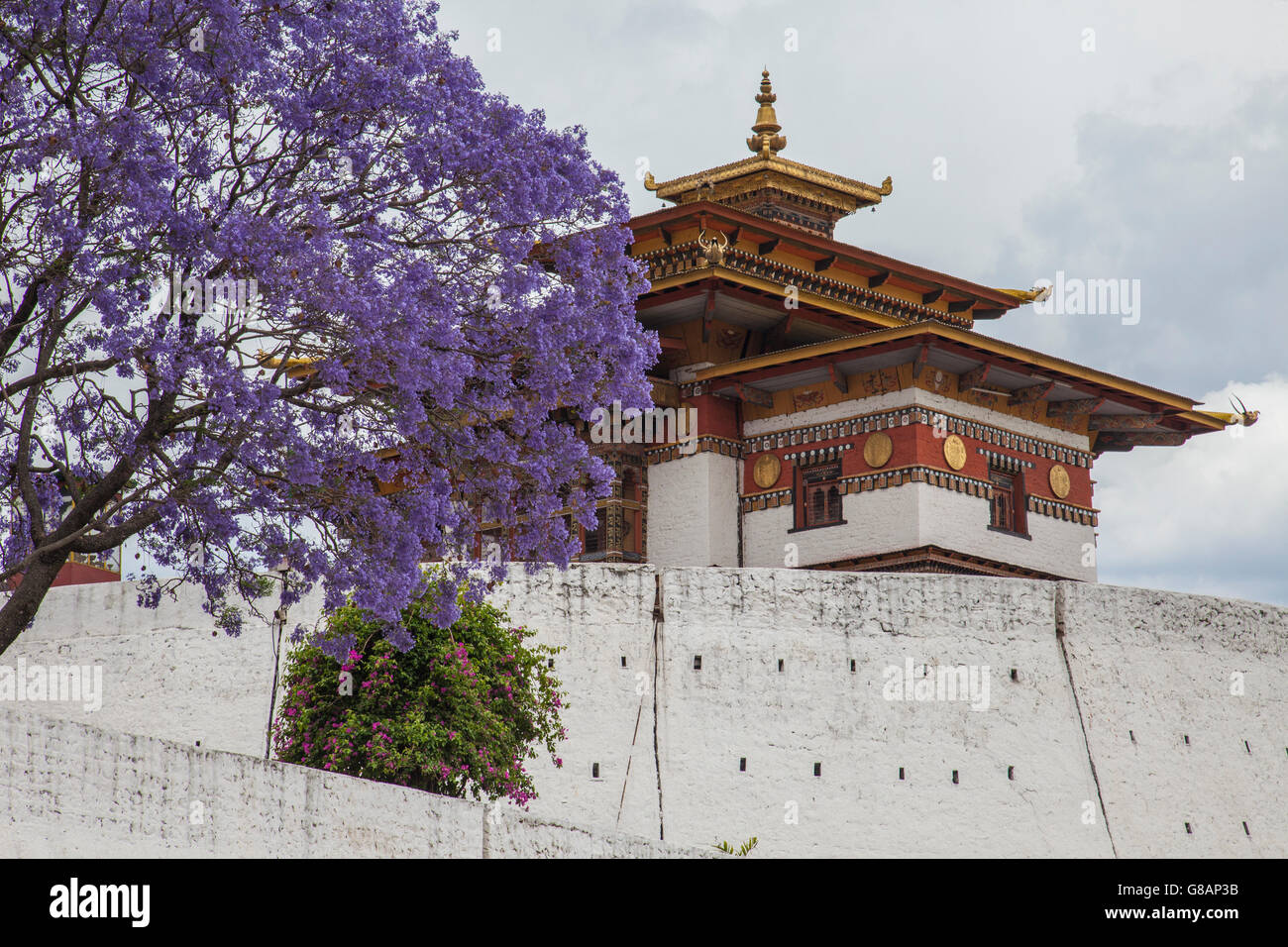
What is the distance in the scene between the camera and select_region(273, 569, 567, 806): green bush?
667 inches

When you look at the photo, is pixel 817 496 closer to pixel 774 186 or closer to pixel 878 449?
pixel 878 449

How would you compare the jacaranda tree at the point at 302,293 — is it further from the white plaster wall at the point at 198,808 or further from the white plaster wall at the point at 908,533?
the white plaster wall at the point at 908,533

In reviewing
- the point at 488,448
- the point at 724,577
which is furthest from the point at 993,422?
the point at 488,448

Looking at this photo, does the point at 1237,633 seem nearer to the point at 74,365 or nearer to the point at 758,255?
the point at 758,255

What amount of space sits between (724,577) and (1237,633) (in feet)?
24.1

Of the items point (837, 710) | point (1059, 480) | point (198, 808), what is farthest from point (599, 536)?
point (198, 808)

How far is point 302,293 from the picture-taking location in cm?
1395

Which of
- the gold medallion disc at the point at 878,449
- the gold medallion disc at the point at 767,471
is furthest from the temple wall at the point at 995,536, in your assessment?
the gold medallion disc at the point at 767,471

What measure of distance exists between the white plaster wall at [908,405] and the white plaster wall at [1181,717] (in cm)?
501

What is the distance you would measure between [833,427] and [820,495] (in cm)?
108

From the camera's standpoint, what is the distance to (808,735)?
21.8 metres

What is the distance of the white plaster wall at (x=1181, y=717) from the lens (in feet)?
74.9

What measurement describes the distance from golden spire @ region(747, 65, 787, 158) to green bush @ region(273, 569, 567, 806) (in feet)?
64.6
